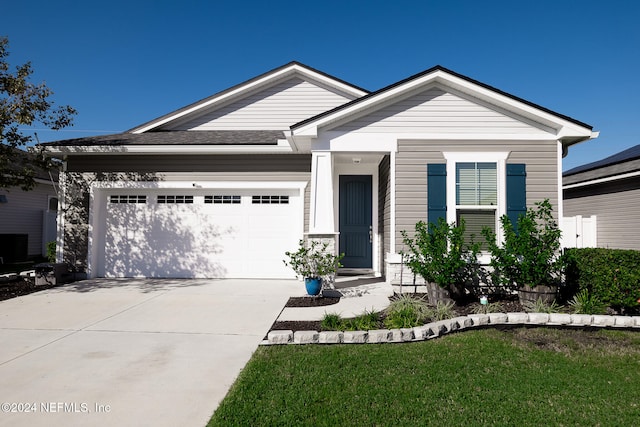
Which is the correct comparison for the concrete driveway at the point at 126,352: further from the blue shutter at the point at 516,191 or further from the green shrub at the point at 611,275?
the green shrub at the point at 611,275

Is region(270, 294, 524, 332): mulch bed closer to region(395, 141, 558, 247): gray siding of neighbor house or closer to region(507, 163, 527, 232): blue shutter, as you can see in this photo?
region(507, 163, 527, 232): blue shutter

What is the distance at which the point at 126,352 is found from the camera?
4.27 metres

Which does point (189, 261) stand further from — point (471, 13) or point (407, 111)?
point (471, 13)

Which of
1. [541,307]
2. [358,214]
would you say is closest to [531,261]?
[541,307]

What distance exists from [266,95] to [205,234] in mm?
5396

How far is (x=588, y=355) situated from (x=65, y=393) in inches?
222

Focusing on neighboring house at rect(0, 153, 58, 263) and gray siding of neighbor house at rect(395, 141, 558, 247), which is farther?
neighboring house at rect(0, 153, 58, 263)

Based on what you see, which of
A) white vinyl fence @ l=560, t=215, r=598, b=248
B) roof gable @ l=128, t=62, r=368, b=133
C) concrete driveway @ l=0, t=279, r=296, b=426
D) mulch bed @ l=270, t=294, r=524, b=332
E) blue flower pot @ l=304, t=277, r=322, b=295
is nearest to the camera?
concrete driveway @ l=0, t=279, r=296, b=426

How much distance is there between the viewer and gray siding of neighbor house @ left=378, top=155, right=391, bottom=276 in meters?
8.27

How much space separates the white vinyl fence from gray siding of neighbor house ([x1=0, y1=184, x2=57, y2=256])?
66.7 feet

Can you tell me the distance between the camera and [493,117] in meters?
7.72

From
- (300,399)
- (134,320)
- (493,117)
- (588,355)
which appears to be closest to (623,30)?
(493,117)

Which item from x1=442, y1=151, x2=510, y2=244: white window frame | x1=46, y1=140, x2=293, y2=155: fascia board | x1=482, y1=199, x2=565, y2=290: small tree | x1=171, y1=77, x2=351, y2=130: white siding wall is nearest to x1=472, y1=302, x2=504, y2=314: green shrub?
x1=482, y1=199, x2=565, y2=290: small tree

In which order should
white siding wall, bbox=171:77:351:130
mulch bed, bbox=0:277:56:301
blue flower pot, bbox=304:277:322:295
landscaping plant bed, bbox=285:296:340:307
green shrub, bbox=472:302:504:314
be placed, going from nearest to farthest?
green shrub, bbox=472:302:504:314 → landscaping plant bed, bbox=285:296:340:307 → blue flower pot, bbox=304:277:322:295 → mulch bed, bbox=0:277:56:301 → white siding wall, bbox=171:77:351:130
